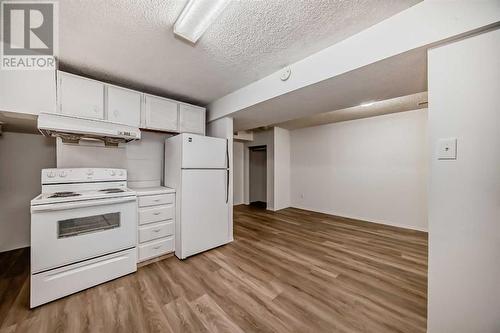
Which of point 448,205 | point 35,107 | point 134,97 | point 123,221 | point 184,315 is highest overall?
point 134,97

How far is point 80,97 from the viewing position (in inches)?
80.3

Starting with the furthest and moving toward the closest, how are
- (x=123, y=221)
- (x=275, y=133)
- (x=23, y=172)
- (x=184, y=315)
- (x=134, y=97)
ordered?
1. (x=275, y=133)
2. (x=23, y=172)
3. (x=134, y=97)
4. (x=123, y=221)
5. (x=184, y=315)

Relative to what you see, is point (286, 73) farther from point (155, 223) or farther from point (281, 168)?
point (281, 168)

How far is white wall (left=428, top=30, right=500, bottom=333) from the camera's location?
105cm

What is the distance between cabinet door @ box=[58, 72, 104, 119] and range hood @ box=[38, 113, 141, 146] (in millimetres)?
115

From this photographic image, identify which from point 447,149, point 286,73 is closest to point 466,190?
point 447,149

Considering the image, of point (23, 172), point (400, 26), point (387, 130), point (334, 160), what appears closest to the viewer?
point (400, 26)

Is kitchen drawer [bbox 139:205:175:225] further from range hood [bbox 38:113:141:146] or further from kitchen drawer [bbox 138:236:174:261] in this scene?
range hood [bbox 38:113:141:146]

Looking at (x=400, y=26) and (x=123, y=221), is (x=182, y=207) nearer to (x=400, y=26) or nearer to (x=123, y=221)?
(x=123, y=221)

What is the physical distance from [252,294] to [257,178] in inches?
182

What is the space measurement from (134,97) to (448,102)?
3172 millimetres

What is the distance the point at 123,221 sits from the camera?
204 centimetres

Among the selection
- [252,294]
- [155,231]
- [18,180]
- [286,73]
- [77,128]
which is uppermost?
[286,73]

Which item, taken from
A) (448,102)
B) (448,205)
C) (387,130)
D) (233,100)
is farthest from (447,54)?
(387,130)
